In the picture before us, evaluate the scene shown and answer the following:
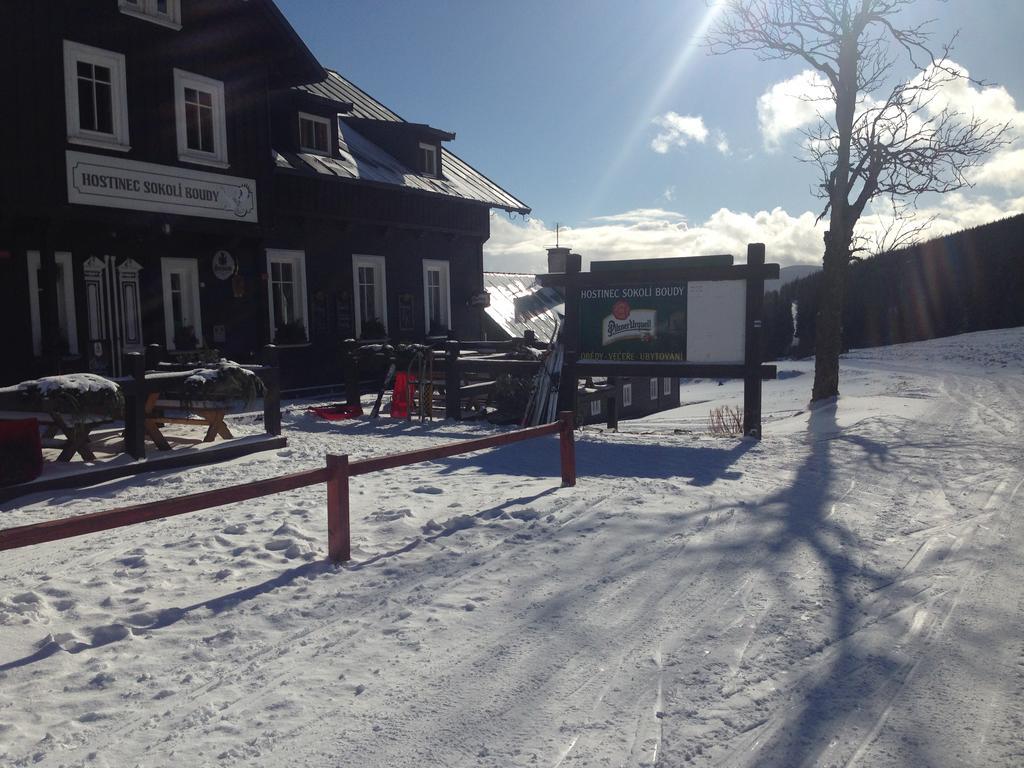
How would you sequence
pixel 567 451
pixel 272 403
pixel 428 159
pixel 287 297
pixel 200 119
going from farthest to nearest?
1. pixel 428 159
2. pixel 287 297
3. pixel 200 119
4. pixel 272 403
5. pixel 567 451

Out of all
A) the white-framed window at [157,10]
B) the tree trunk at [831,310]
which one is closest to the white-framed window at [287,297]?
the white-framed window at [157,10]

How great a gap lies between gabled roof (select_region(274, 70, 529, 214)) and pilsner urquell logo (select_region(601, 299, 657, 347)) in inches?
341

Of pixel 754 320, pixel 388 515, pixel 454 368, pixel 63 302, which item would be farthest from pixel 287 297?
pixel 388 515

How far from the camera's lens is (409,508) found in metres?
6.82

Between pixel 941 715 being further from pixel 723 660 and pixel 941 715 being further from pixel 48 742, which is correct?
pixel 48 742

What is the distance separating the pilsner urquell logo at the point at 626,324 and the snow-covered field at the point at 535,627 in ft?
11.8

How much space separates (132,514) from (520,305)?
2364cm

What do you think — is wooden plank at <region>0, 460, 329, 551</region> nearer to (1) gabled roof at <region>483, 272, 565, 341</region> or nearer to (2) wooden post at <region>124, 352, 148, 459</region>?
(2) wooden post at <region>124, 352, 148, 459</region>

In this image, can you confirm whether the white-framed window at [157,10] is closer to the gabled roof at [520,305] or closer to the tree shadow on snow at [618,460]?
the tree shadow on snow at [618,460]

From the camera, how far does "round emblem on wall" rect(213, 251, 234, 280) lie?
52.7ft

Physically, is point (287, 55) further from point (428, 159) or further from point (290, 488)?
point (290, 488)

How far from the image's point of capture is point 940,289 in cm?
3112

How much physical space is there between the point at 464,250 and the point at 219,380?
1417cm

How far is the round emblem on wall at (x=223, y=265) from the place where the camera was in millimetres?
16062
